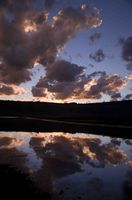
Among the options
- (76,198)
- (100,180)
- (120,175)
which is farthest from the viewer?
(120,175)

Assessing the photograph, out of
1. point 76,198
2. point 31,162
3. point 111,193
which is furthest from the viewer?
point 31,162

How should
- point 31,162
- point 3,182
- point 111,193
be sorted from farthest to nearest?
point 31,162, point 3,182, point 111,193

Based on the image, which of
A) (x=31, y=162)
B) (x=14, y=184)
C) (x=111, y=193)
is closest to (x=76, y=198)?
(x=111, y=193)

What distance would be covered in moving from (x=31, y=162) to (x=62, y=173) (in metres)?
3.70

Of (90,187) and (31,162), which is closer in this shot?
(90,187)

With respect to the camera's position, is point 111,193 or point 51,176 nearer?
point 111,193

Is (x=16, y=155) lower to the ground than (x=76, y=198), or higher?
higher

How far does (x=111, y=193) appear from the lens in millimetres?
13758

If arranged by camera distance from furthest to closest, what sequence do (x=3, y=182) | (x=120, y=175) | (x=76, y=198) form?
(x=120, y=175) → (x=3, y=182) → (x=76, y=198)

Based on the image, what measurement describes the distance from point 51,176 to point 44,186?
260 cm

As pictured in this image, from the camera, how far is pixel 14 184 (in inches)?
561

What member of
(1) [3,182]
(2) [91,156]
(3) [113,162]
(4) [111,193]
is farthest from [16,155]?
(4) [111,193]

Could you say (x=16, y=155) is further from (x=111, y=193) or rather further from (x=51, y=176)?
(x=111, y=193)

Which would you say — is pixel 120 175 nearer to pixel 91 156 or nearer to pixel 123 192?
pixel 123 192
